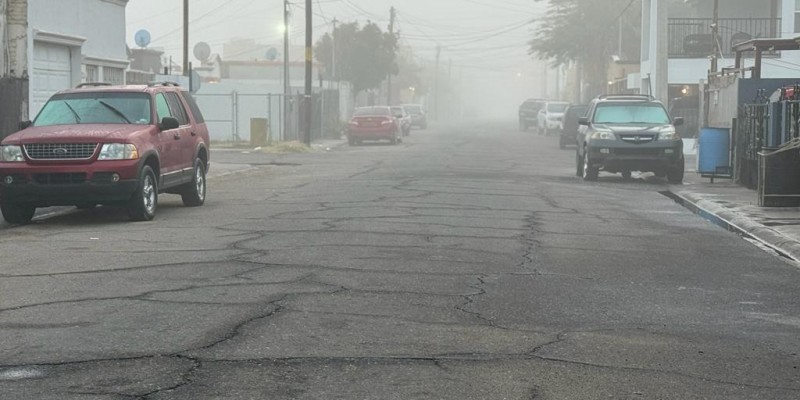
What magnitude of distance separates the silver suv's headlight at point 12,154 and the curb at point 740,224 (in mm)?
9410

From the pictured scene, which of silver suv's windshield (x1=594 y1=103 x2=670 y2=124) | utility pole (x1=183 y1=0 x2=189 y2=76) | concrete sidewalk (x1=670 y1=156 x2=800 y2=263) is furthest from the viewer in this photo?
utility pole (x1=183 y1=0 x2=189 y2=76)

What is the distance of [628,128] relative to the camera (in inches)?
1017

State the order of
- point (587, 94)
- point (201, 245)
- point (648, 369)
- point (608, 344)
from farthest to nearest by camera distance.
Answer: point (587, 94)
point (201, 245)
point (608, 344)
point (648, 369)

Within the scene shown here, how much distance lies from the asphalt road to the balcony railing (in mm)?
29161

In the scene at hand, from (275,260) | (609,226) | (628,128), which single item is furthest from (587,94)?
(275,260)

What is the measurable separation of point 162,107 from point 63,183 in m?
2.64

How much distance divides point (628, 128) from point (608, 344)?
60.4 ft

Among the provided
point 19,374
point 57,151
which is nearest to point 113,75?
point 57,151

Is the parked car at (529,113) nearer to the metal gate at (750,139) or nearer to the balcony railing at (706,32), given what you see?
the balcony railing at (706,32)

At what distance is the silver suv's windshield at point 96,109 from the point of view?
16.7 meters

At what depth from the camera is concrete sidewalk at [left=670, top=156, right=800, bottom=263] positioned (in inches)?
575

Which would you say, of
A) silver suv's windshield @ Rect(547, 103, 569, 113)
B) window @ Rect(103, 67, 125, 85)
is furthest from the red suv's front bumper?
silver suv's windshield @ Rect(547, 103, 569, 113)

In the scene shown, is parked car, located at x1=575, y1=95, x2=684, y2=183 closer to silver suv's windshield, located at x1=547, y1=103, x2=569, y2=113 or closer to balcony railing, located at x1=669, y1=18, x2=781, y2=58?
balcony railing, located at x1=669, y1=18, x2=781, y2=58

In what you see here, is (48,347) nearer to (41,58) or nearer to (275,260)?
(275,260)
